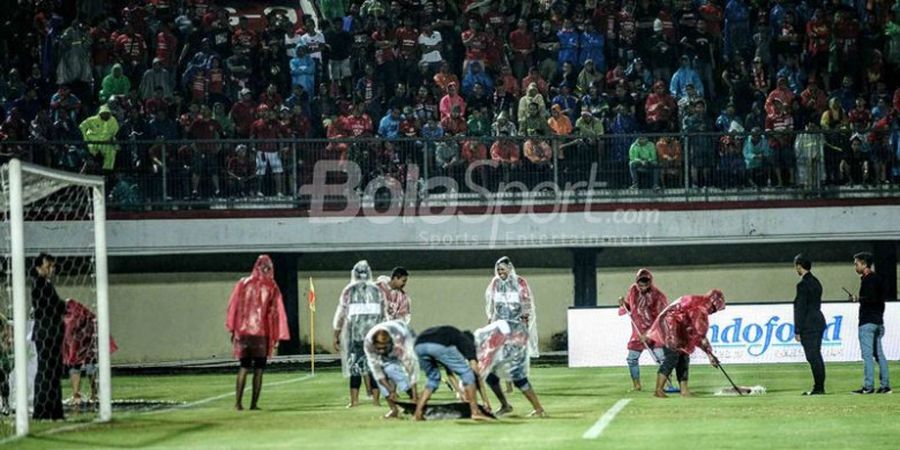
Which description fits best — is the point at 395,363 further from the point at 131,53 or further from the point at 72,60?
the point at 72,60

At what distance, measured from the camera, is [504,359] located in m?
18.0

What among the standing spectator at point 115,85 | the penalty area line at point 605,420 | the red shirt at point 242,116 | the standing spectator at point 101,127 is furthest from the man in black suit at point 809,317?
the standing spectator at point 115,85

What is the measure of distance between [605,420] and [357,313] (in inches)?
170

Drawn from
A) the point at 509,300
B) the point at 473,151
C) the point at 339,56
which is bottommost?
the point at 509,300

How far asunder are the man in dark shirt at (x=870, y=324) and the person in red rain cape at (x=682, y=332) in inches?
73.0

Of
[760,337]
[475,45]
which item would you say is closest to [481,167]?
[475,45]

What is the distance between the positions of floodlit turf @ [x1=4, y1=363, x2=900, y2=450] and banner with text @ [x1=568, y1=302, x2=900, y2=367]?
510cm

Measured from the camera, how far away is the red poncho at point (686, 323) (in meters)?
21.1

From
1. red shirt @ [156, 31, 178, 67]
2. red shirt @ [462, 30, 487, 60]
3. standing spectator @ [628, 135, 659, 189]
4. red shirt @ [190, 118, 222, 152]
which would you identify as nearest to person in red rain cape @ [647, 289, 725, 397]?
standing spectator @ [628, 135, 659, 189]

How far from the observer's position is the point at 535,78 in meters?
31.7

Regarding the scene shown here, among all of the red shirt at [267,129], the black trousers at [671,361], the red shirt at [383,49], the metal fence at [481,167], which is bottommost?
the black trousers at [671,361]

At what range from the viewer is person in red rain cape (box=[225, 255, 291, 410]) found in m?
20.0

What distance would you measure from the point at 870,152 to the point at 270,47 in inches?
457

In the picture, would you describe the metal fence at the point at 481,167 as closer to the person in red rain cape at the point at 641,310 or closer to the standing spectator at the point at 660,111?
the standing spectator at the point at 660,111
